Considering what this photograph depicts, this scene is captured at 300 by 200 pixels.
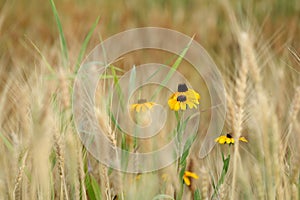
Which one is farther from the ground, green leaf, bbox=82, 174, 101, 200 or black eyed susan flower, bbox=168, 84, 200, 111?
black eyed susan flower, bbox=168, 84, 200, 111

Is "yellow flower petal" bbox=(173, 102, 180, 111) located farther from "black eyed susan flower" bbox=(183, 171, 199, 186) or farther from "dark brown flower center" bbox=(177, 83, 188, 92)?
"black eyed susan flower" bbox=(183, 171, 199, 186)

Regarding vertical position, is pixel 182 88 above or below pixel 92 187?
above

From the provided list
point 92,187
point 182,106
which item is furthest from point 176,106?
point 92,187

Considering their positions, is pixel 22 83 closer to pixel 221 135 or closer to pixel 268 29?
pixel 221 135

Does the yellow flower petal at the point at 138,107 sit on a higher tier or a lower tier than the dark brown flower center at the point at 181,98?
lower

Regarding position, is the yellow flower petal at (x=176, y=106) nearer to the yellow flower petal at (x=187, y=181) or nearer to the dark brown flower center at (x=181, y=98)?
the dark brown flower center at (x=181, y=98)

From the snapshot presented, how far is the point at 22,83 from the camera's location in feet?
3.55

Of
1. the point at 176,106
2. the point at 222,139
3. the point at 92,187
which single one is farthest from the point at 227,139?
the point at 92,187

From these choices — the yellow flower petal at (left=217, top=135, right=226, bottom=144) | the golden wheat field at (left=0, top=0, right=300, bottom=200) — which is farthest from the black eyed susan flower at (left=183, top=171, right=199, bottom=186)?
the yellow flower petal at (left=217, top=135, right=226, bottom=144)

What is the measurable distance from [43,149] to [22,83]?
13.5 inches

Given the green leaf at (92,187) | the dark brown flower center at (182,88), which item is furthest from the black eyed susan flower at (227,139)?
the green leaf at (92,187)

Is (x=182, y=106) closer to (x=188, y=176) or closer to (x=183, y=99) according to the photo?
(x=183, y=99)

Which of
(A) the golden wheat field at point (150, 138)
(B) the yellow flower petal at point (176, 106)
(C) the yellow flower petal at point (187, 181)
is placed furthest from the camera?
(C) the yellow flower petal at point (187, 181)

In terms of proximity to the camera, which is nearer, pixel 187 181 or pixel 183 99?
pixel 183 99
